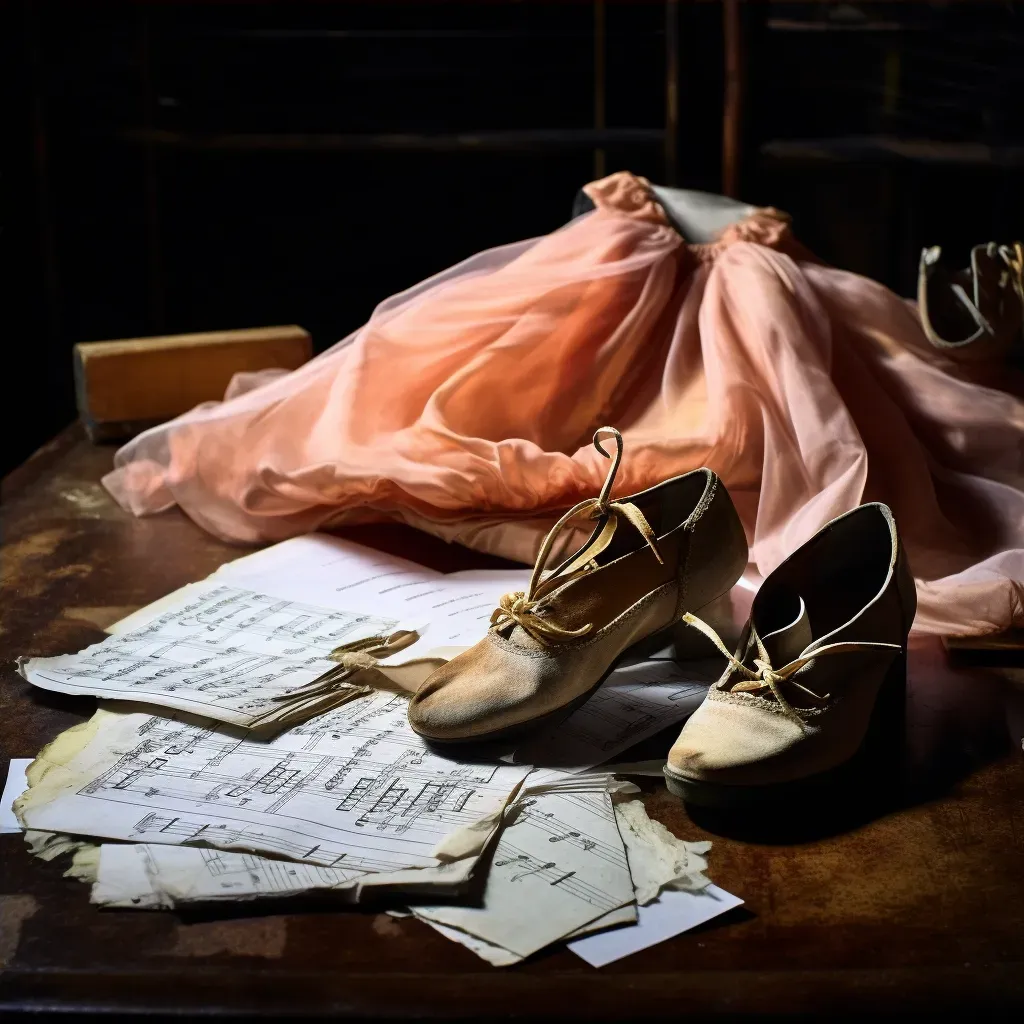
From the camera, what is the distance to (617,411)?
150 centimetres

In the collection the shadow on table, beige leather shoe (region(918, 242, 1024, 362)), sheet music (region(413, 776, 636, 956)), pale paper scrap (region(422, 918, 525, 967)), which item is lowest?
the shadow on table

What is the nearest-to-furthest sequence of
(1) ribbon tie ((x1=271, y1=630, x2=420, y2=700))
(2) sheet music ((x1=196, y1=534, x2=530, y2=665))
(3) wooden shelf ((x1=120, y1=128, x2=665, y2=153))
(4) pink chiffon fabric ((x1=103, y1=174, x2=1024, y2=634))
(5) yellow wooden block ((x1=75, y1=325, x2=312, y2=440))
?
(1) ribbon tie ((x1=271, y1=630, x2=420, y2=700)) < (2) sheet music ((x1=196, y1=534, x2=530, y2=665)) < (4) pink chiffon fabric ((x1=103, y1=174, x2=1024, y2=634)) < (5) yellow wooden block ((x1=75, y1=325, x2=312, y2=440)) < (3) wooden shelf ((x1=120, y1=128, x2=665, y2=153))

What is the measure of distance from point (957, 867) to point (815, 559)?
26 cm

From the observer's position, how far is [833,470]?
50.4 inches

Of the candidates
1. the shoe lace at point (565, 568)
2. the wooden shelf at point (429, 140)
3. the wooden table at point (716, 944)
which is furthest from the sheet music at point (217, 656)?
the wooden shelf at point (429, 140)

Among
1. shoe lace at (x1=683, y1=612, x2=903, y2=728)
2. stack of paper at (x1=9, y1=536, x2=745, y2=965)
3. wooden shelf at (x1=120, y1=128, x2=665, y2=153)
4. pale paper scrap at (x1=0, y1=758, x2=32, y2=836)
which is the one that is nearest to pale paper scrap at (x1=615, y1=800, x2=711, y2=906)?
stack of paper at (x1=9, y1=536, x2=745, y2=965)

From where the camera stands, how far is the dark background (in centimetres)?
211

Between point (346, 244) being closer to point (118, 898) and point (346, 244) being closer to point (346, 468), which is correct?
point (346, 468)

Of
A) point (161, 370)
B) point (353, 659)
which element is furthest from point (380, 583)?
point (161, 370)

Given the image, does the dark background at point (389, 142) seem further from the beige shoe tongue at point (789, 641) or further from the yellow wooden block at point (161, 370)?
the beige shoe tongue at point (789, 641)

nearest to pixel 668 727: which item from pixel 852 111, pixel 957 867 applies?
pixel 957 867

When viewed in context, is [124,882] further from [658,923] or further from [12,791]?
[658,923]

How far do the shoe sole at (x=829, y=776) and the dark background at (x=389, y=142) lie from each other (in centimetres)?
142

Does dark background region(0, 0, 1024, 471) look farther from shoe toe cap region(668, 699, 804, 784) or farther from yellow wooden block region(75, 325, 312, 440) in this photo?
shoe toe cap region(668, 699, 804, 784)
